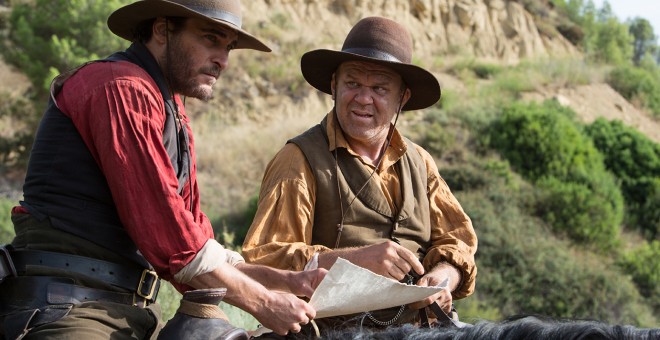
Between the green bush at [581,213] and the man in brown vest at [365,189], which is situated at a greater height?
the man in brown vest at [365,189]

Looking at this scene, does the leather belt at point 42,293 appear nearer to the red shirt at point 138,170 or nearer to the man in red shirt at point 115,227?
the man in red shirt at point 115,227

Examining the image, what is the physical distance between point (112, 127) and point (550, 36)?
3361cm

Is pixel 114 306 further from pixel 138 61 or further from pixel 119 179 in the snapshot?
pixel 138 61

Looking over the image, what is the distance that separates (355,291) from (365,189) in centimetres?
105

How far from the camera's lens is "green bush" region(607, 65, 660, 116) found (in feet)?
98.2

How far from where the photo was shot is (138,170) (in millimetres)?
2826

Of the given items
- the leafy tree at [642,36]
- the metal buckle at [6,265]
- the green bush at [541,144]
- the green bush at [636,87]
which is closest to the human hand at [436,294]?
the metal buckle at [6,265]

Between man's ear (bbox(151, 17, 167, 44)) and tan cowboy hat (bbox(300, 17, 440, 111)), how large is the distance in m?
1.20

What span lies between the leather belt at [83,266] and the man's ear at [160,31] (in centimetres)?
90

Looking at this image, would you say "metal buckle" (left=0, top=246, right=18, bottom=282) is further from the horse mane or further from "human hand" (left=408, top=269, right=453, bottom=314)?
"human hand" (left=408, top=269, right=453, bottom=314)

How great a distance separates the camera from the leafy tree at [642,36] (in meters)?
49.2

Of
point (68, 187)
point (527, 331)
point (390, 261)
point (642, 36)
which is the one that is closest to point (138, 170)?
point (68, 187)

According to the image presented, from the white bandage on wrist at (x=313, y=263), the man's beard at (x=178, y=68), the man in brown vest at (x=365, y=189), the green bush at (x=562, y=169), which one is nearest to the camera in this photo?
the man's beard at (x=178, y=68)

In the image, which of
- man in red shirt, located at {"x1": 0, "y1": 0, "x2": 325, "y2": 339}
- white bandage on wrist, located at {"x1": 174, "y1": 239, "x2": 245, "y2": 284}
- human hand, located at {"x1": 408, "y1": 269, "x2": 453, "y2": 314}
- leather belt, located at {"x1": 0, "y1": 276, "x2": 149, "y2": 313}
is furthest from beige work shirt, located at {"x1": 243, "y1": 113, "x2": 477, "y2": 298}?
leather belt, located at {"x1": 0, "y1": 276, "x2": 149, "y2": 313}
